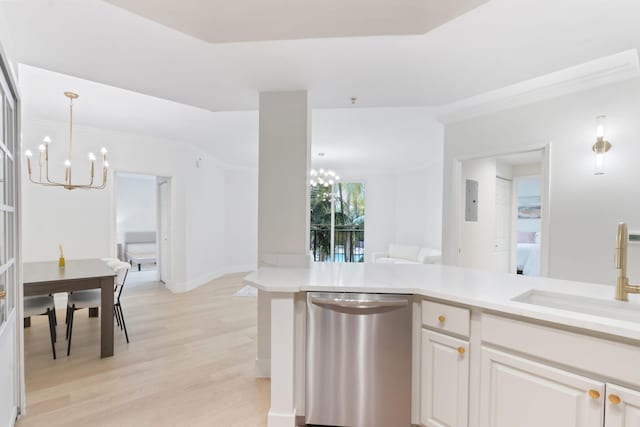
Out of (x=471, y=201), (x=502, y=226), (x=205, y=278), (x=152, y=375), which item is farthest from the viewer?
(x=205, y=278)

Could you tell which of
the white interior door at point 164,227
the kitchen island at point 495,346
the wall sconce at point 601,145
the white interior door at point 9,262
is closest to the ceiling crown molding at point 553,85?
the wall sconce at point 601,145

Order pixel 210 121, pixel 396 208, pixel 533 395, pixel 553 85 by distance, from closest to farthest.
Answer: pixel 533 395 < pixel 553 85 < pixel 210 121 < pixel 396 208

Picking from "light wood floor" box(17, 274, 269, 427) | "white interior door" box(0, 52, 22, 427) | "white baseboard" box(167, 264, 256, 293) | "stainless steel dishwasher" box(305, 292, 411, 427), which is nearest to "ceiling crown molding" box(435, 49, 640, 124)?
"stainless steel dishwasher" box(305, 292, 411, 427)

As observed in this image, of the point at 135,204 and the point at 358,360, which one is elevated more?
the point at 135,204

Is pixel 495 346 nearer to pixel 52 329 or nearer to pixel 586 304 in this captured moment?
pixel 586 304

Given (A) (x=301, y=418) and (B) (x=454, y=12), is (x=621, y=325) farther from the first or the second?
(A) (x=301, y=418)

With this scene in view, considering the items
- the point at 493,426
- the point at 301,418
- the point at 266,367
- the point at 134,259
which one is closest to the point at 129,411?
the point at 266,367

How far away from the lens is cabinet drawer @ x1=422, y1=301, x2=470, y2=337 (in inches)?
60.0

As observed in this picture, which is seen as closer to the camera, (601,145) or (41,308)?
(601,145)

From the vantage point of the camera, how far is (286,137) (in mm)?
2506

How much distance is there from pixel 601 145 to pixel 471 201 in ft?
4.82

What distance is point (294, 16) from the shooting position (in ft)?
4.72

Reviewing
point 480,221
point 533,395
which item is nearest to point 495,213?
point 480,221

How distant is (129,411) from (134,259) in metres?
6.01
